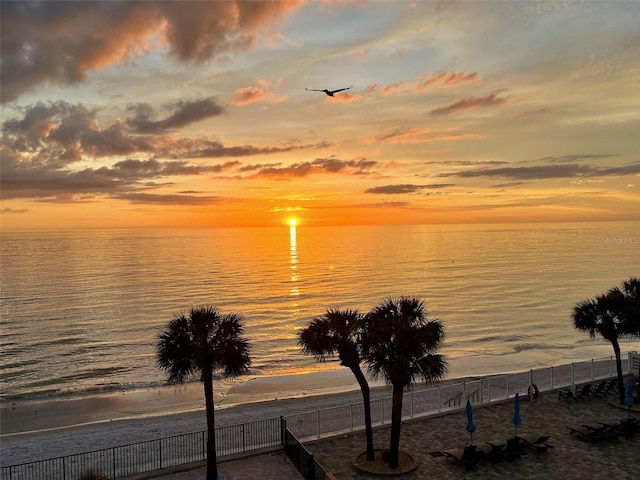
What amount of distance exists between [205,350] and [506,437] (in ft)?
40.0

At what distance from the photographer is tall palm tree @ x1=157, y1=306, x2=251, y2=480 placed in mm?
15719

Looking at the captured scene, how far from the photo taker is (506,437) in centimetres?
1912

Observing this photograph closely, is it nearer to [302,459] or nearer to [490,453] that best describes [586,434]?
[490,453]

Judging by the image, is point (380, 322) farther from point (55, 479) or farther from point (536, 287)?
point (536, 287)

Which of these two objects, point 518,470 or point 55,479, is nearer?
point 518,470

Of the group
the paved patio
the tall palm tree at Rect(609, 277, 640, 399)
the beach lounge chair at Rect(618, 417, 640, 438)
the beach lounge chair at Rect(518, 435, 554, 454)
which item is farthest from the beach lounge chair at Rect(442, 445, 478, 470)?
the tall palm tree at Rect(609, 277, 640, 399)

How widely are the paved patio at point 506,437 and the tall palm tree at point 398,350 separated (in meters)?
1.92

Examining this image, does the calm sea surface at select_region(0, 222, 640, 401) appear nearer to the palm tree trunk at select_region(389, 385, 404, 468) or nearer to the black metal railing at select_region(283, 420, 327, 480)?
the black metal railing at select_region(283, 420, 327, 480)

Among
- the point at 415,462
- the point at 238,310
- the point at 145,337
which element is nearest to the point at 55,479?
the point at 415,462

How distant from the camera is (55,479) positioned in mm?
19031

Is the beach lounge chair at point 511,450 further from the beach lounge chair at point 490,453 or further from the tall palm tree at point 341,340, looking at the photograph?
the tall palm tree at point 341,340

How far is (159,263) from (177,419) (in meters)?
117

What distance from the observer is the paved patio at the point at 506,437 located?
16.2m

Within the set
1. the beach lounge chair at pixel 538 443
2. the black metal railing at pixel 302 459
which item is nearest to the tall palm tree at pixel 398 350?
the black metal railing at pixel 302 459
